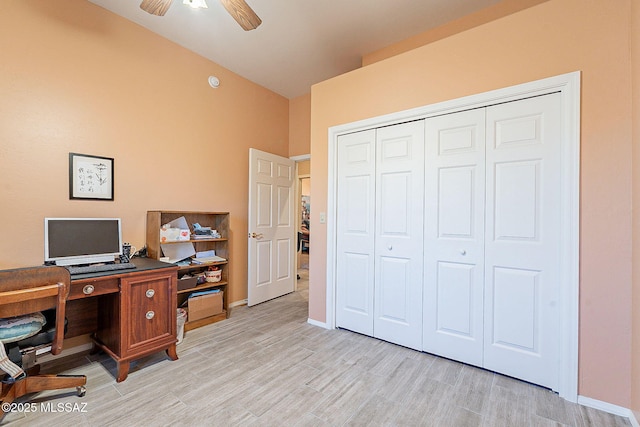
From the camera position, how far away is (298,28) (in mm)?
2807

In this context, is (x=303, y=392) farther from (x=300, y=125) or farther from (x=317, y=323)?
(x=300, y=125)

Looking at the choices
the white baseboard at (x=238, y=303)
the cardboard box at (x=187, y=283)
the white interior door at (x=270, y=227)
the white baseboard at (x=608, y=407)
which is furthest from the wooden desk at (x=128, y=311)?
the white baseboard at (x=608, y=407)

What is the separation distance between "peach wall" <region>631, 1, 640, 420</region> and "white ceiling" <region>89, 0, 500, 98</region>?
4.33ft

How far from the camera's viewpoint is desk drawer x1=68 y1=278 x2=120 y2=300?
182 centimetres

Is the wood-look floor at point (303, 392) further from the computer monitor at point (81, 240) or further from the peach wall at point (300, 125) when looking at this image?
the peach wall at point (300, 125)

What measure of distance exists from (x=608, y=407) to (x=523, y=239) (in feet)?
3.55

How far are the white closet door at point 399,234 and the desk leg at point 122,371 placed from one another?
206 centimetres

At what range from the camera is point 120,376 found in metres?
1.97

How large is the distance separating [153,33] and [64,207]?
1.94 m

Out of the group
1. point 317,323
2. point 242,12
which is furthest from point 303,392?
point 242,12

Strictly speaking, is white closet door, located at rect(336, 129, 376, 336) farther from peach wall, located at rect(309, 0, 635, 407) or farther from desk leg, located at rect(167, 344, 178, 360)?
desk leg, located at rect(167, 344, 178, 360)

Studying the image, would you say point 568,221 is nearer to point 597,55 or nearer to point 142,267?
point 597,55

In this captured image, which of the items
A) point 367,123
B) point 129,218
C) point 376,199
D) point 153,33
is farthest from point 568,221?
point 153,33

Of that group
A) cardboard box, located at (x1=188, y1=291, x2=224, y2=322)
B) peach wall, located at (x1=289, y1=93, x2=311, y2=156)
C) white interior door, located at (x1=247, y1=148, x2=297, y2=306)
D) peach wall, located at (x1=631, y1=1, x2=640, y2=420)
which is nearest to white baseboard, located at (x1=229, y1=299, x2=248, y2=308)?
white interior door, located at (x1=247, y1=148, x2=297, y2=306)
